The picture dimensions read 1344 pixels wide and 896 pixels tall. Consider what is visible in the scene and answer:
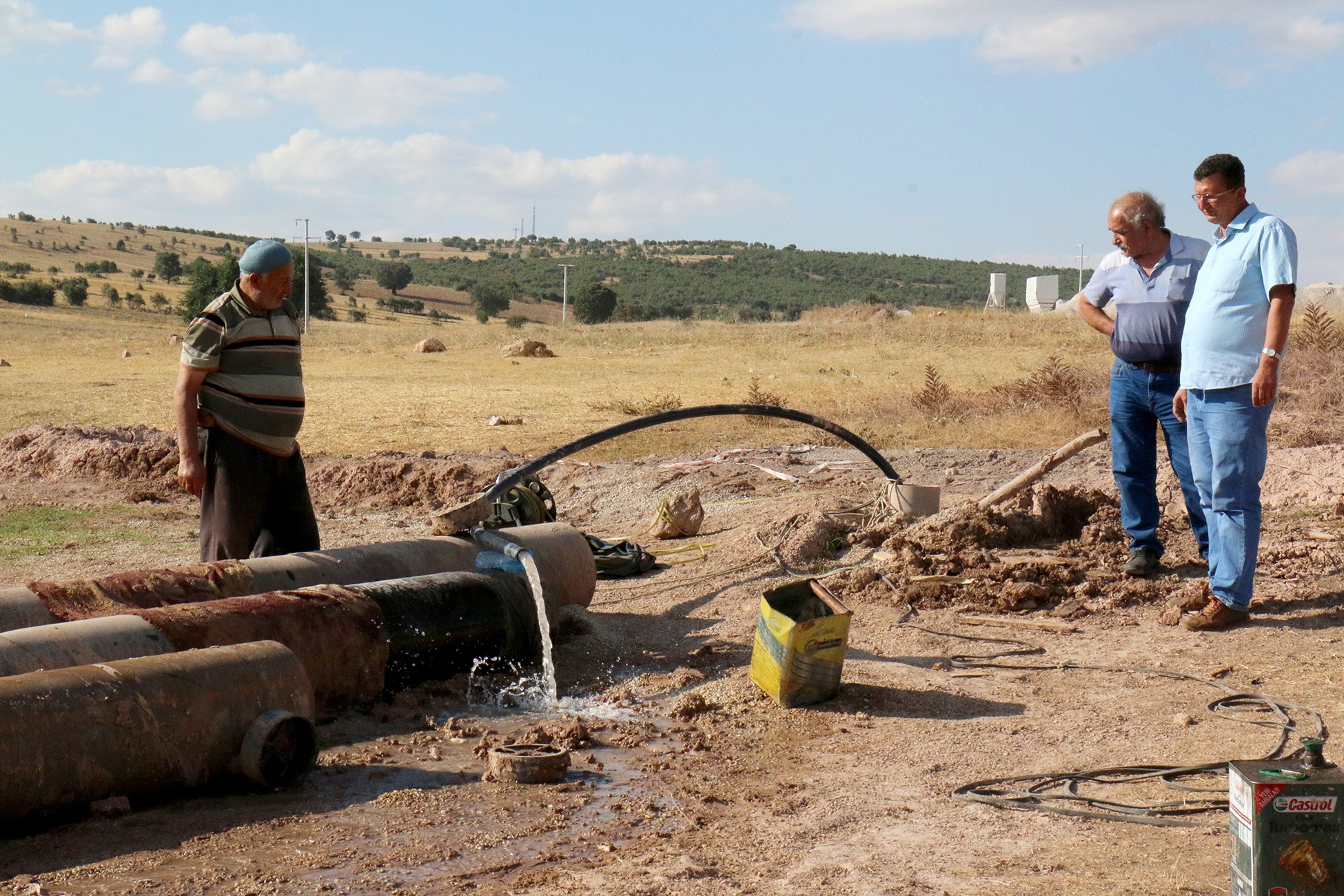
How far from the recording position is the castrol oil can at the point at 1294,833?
295 centimetres

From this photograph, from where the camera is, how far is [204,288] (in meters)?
54.7

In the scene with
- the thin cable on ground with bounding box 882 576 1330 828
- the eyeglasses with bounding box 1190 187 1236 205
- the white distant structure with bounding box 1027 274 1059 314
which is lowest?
the thin cable on ground with bounding box 882 576 1330 828

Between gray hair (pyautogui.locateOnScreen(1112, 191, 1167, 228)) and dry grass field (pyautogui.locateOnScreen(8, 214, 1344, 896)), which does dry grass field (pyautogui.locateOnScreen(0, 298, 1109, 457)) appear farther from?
gray hair (pyautogui.locateOnScreen(1112, 191, 1167, 228))

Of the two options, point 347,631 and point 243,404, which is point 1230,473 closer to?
point 347,631

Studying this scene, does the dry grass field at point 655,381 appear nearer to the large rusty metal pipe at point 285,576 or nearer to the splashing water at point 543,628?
the large rusty metal pipe at point 285,576

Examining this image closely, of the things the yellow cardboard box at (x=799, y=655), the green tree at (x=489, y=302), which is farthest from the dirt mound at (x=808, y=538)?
the green tree at (x=489, y=302)

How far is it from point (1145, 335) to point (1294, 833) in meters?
3.75

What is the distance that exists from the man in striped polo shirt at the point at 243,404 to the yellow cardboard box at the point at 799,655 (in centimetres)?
235

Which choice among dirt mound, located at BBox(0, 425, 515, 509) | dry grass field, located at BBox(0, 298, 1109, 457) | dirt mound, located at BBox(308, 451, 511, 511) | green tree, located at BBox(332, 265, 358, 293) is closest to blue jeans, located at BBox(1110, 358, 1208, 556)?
dirt mound, located at BBox(308, 451, 511, 511)

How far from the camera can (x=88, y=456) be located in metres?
12.0

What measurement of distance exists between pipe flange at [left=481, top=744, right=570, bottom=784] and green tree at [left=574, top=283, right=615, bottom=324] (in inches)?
2434

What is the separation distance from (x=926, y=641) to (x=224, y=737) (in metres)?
3.51

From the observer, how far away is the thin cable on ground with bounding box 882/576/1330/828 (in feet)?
12.8

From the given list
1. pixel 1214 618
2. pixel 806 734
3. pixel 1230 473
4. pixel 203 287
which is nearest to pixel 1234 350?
pixel 1230 473
